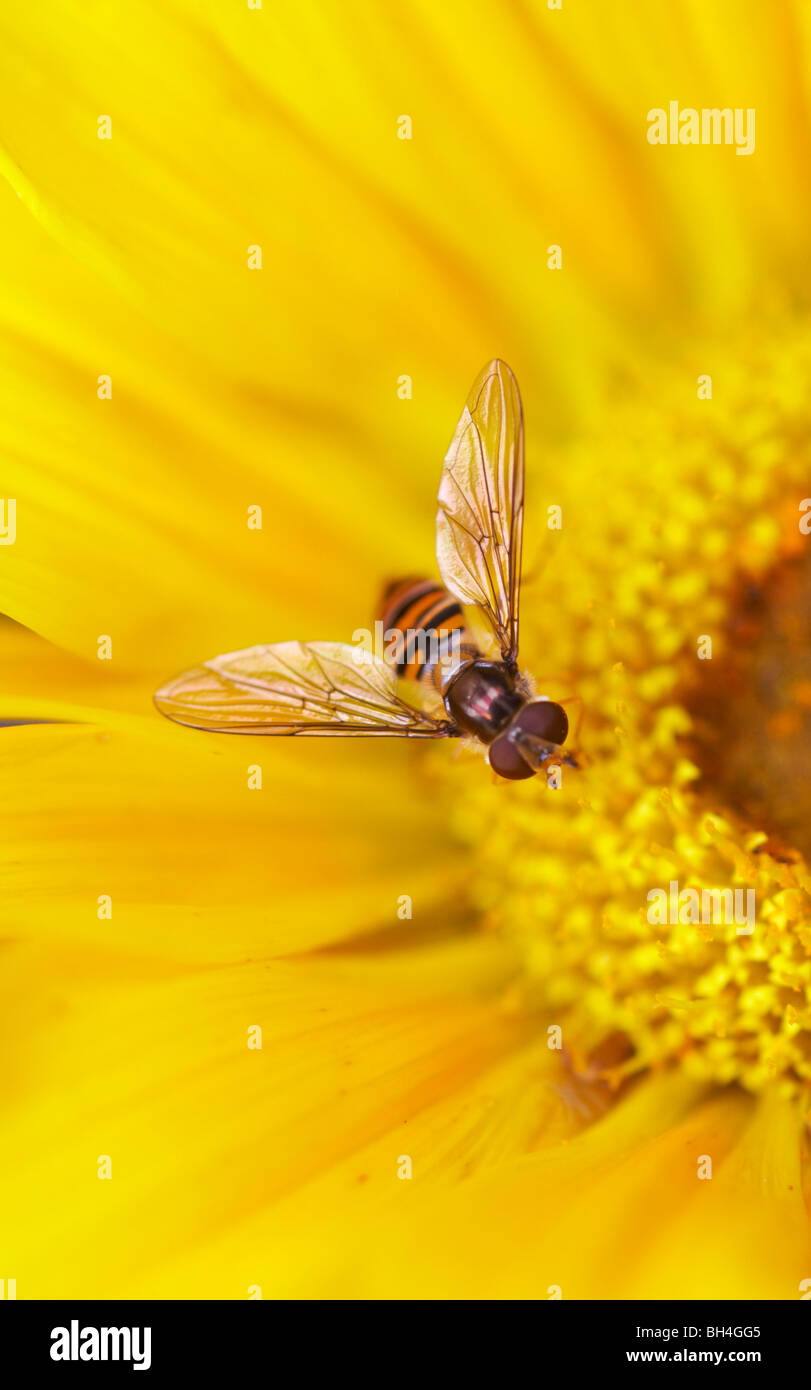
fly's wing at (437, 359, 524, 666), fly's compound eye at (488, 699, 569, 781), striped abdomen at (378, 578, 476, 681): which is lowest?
fly's compound eye at (488, 699, 569, 781)

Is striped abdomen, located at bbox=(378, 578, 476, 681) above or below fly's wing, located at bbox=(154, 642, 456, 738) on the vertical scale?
above

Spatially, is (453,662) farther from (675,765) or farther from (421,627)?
(675,765)

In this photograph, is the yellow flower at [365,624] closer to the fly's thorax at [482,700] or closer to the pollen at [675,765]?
the pollen at [675,765]

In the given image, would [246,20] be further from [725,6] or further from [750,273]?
[750,273]

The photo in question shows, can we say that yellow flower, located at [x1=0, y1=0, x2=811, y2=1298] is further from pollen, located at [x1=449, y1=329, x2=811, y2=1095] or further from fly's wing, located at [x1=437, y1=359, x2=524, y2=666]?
fly's wing, located at [x1=437, y1=359, x2=524, y2=666]

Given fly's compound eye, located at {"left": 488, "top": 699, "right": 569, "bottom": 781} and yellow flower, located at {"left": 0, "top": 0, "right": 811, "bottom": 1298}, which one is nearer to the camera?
yellow flower, located at {"left": 0, "top": 0, "right": 811, "bottom": 1298}

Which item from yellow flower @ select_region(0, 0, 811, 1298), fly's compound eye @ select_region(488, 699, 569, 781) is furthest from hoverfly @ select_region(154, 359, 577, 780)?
yellow flower @ select_region(0, 0, 811, 1298)

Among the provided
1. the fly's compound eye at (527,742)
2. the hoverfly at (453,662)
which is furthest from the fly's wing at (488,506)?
the fly's compound eye at (527,742)
